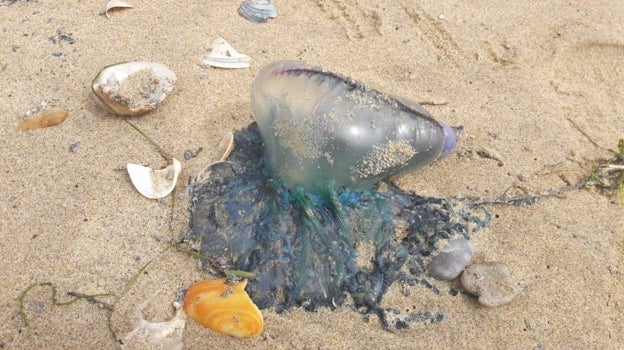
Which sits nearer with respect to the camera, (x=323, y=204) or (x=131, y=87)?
(x=323, y=204)

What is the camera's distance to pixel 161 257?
2711 millimetres

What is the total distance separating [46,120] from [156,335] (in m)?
1.66

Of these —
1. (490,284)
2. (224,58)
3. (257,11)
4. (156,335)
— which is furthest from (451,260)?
(257,11)

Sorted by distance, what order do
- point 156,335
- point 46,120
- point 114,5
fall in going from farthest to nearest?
point 114,5
point 46,120
point 156,335

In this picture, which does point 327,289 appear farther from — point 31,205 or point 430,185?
point 31,205

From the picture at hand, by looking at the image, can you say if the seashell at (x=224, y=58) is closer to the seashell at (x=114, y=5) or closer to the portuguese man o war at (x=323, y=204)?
the seashell at (x=114, y=5)

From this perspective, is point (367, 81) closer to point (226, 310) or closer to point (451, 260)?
point (451, 260)

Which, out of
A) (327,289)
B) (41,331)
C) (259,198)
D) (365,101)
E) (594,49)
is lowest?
(41,331)

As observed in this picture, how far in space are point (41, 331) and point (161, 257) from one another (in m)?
0.63

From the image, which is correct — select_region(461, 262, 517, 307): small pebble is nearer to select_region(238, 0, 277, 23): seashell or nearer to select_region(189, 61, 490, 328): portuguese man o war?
select_region(189, 61, 490, 328): portuguese man o war

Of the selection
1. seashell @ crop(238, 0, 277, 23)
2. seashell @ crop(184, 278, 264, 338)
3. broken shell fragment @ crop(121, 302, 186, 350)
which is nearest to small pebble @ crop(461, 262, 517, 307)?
seashell @ crop(184, 278, 264, 338)

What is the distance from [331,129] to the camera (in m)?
2.49

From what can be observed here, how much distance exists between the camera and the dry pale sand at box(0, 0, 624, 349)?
2.55 m

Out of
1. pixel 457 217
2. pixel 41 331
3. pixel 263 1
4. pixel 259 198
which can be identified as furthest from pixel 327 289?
pixel 263 1
